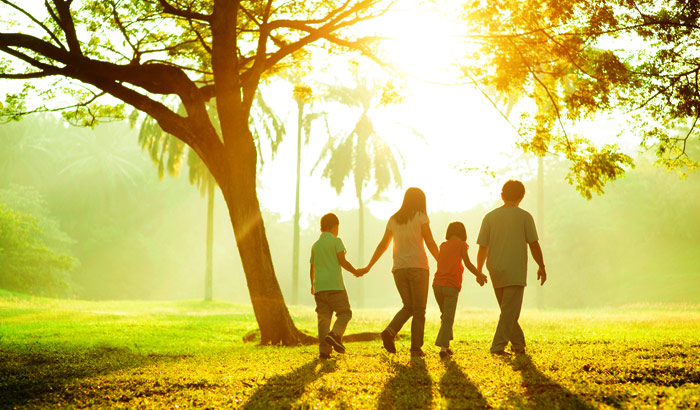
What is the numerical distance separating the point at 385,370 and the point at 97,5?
10705mm

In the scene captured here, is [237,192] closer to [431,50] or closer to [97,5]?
[431,50]

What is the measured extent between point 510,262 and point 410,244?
124 centimetres


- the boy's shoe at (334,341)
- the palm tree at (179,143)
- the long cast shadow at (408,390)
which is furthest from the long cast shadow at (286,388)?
the palm tree at (179,143)

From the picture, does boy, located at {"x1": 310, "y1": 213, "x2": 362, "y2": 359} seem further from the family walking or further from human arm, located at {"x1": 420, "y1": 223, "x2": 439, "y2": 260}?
human arm, located at {"x1": 420, "y1": 223, "x2": 439, "y2": 260}

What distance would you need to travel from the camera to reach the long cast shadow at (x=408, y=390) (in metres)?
5.55

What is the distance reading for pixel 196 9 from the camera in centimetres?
1445

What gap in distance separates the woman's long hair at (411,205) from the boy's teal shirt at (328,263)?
0.82 metres

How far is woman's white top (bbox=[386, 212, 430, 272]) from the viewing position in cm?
846

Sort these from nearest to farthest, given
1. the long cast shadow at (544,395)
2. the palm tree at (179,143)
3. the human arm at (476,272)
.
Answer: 1. the long cast shadow at (544,395)
2. the human arm at (476,272)
3. the palm tree at (179,143)

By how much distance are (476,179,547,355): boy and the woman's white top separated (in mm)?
711

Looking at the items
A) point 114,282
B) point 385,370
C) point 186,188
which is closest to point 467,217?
point 186,188

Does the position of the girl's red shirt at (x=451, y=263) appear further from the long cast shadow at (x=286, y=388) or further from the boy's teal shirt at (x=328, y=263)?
the long cast shadow at (x=286, y=388)

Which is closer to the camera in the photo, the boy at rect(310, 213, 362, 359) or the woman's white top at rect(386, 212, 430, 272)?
the woman's white top at rect(386, 212, 430, 272)

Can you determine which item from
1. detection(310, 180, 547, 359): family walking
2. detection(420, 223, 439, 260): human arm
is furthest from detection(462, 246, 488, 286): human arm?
detection(420, 223, 439, 260): human arm
